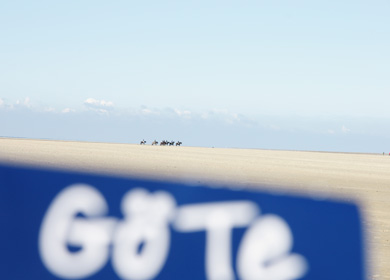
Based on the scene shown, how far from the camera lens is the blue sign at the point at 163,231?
107 inches

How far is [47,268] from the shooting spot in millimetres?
2682

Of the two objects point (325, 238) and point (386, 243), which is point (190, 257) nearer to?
point (325, 238)

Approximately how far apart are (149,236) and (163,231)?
0.26 ft

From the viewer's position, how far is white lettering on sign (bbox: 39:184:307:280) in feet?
9.00

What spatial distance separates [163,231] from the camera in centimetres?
299

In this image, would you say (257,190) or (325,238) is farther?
(325,238)

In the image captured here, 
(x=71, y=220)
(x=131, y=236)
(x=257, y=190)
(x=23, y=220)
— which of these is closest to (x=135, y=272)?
(x=131, y=236)

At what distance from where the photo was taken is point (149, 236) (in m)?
2.95

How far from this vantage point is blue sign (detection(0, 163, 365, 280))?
8.91 feet

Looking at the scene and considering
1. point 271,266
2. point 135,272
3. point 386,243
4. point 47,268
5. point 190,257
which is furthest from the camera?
point 386,243

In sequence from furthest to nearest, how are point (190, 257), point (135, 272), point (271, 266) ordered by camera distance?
point (271, 266), point (190, 257), point (135, 272)

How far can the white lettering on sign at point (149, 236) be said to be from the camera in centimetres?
274

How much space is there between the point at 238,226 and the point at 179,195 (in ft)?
1.28

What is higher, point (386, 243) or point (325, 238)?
point (386, 243)
